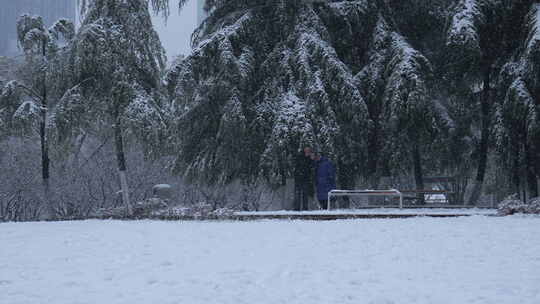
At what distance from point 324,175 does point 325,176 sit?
3 cm

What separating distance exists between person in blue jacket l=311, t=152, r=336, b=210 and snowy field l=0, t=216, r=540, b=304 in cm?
351

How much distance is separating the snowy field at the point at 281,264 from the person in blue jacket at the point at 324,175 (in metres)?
3.51

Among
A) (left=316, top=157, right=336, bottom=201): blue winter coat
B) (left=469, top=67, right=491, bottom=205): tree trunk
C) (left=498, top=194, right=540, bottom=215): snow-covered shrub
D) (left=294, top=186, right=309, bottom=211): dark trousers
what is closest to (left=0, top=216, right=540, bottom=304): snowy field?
(left=498, top=194, right=540, bottom=215): snow-covered shrub

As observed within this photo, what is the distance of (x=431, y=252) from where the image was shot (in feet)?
24.4

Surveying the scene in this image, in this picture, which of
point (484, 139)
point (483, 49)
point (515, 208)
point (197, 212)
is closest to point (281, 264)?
point (197, 212)

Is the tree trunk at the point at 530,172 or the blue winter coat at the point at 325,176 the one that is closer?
the blue winter coat at the point at 325,176

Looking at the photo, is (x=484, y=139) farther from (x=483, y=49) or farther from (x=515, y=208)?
(x=515, y=208)

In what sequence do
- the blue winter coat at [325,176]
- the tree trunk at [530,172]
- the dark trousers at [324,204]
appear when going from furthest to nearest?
the tree trunk at [530,172] < the dark trousers at [324,204] < the blue winter coat at [325,176]

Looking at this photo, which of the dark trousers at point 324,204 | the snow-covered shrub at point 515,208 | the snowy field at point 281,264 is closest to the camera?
the snowy field at point 281,264

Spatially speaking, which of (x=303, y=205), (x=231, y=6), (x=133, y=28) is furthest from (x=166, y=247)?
(x=231, y=6)

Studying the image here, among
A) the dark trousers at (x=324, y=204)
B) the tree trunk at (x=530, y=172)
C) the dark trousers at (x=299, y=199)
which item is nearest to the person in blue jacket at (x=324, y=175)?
the dark trousers at (x=324, y=204)

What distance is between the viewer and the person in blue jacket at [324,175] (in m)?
14.2

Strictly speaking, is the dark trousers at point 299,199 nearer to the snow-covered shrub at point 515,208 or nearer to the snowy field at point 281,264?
the snowy field at point 281,264

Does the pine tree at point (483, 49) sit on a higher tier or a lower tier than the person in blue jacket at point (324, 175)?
higher
